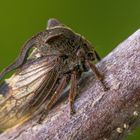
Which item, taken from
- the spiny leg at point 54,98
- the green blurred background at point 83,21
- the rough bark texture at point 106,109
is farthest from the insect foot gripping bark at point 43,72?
the green blurred background at point 83,21

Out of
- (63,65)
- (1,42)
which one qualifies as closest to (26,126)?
(63,65)

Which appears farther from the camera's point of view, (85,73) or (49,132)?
(85,73)

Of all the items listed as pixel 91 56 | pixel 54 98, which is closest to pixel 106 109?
pixel 54 98

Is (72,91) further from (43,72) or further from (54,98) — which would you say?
(43,72)

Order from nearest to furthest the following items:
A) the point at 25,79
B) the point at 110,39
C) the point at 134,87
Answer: the point at 134,87
the point at 25,79
the point at 110,39

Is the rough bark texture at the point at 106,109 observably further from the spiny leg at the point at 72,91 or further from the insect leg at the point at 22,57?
the insect leg at the point at 22,57

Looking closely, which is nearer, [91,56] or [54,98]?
[54,98]

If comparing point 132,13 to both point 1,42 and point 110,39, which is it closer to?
point 110,39
